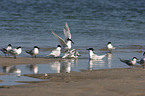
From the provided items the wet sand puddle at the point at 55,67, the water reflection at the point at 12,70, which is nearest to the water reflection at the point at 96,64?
the wet sand puddle at the point at 55,67

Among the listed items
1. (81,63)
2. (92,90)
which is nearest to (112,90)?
(92,90)

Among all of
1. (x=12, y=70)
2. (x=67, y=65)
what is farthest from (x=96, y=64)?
(x=12, y=70)

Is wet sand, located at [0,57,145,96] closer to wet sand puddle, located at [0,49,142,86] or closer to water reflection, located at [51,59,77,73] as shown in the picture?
wet sand puddle, located at [0,49,142,86]

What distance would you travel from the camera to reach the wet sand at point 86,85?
8.84m

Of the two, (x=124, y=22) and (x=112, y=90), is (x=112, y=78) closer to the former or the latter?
(x=112, y=90)

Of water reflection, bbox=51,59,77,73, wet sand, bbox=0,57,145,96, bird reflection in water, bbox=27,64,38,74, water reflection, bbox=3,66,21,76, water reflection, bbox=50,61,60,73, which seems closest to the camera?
wet sand, bbox=0,57,145,96

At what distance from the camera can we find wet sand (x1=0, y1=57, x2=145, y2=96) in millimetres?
8836

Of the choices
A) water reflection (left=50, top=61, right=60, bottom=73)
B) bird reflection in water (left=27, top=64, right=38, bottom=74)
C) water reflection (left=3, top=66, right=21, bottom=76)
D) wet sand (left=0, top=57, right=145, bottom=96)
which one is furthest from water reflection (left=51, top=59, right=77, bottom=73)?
water reflection (left=3, top=66, right=21, bottom=76)

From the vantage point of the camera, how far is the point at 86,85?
9602 millimetres

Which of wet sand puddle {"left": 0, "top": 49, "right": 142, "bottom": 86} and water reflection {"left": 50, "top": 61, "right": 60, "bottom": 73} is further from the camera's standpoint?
water reflection {"left": 50, "top": 61, "right": 60, "bottom": 73}

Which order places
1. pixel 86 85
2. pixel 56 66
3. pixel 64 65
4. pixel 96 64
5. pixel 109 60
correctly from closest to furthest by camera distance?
pixel 86 85 < pixel 56 66 < pixel 64 65 < pixel 96 64 < pixel 109 60

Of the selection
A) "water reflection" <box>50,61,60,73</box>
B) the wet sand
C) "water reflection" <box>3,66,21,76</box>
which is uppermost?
"water reflection" <box>50,61,60,73</box>

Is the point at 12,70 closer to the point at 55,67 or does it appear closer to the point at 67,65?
the point at 55,67

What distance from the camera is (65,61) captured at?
14.9m
